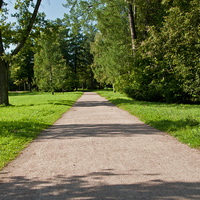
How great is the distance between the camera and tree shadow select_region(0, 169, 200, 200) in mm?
2783

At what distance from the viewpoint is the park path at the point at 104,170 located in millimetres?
2889

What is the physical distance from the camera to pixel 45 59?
32.4 meters

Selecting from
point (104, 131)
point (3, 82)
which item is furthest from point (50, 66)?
point (104, 131)

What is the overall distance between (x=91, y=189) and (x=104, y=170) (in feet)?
2.34

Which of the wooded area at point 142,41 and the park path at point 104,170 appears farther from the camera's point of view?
the wooded area at point 142,41

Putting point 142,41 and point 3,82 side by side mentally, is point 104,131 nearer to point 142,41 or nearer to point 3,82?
point 142,41

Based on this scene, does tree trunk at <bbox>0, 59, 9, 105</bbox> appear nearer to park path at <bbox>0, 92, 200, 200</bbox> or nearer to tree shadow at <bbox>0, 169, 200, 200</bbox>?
park path at <bbox>0, 92, 200, 200</bbox>

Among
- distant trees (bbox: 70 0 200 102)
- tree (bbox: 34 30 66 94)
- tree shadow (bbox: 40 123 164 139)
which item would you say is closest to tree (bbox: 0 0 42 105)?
distant trees (bbox: 70 0 200 102)

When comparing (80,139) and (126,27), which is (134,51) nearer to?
(126,27)

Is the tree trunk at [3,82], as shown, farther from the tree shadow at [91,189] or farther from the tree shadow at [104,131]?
the tree shadow at [91,189]

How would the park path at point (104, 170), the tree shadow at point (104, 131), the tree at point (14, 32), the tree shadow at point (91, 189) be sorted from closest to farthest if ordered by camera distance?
1. the tree shadow at point (91, 189)
2. the park path at point (104, 170)
3. the tree shadow at point (104, 131)
4. the tree at point (14, 32)

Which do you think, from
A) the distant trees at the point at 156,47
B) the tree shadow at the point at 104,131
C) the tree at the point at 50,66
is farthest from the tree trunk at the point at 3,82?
the tree at the point at 50,66

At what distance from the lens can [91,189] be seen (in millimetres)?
2984

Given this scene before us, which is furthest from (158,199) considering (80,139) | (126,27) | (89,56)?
(89,56)
